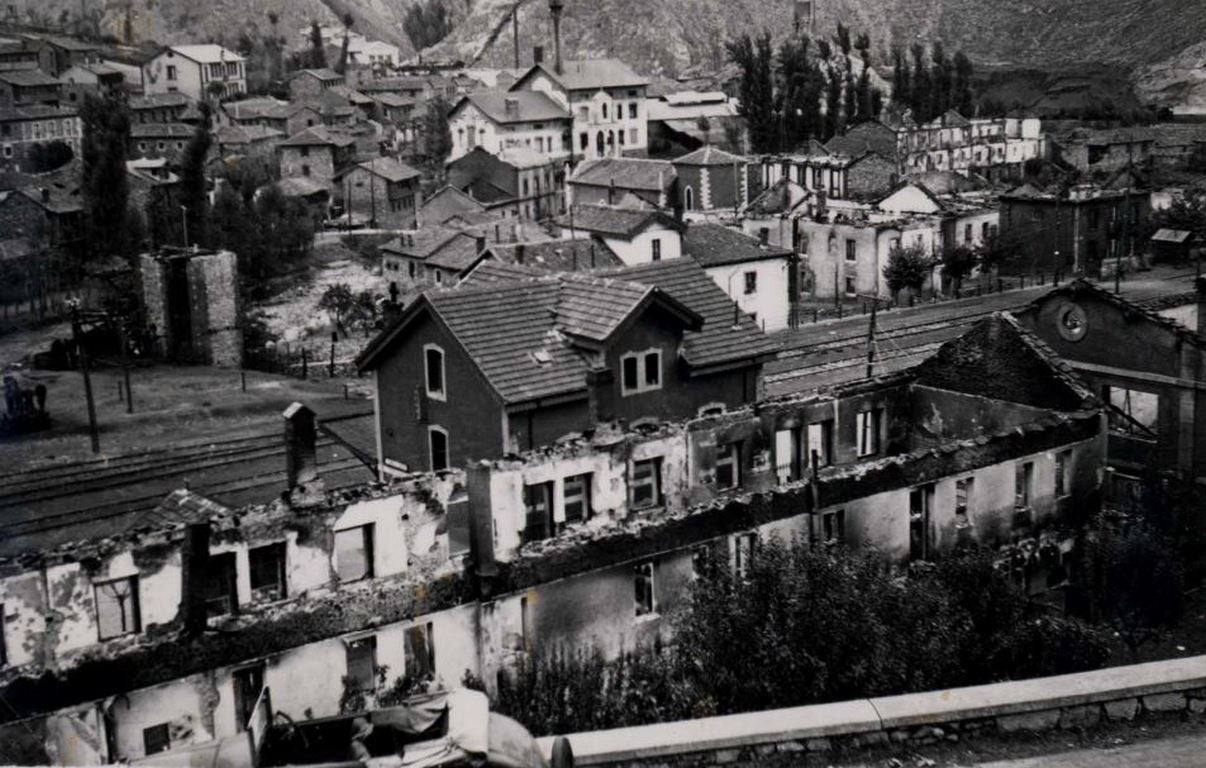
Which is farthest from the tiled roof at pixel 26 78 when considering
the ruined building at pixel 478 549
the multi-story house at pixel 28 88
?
the ruined building at pixel 478 549

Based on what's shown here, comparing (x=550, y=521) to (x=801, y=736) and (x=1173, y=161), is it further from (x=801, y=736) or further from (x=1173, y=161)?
(x=1173, y=161)

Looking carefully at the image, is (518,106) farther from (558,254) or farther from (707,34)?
(707,34)

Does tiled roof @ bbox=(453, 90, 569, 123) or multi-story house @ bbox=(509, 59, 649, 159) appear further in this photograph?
multi-story house @ bbox=(509, 59, 649, 159)

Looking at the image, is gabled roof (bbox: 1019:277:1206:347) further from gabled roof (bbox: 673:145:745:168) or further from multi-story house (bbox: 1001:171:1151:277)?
gabled roof (bbox: 673:145:745:168)

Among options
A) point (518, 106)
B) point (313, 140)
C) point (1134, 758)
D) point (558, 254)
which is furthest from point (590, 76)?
point (1134, 758)

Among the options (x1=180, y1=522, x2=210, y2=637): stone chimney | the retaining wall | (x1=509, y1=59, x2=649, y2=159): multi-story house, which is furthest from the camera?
(x1=509, y1=59, x2=649, y2=159): multi-story house

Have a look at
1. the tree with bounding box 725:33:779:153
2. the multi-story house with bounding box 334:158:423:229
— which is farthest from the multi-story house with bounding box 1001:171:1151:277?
the multi-story house with bounding box 334:158:423:229

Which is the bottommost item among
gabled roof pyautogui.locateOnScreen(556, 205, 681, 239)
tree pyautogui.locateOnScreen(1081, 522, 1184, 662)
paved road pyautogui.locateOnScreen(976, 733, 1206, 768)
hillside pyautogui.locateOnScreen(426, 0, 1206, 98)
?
tree pyautogui.locateOnScreen(1081, 522, 1184, 662)
